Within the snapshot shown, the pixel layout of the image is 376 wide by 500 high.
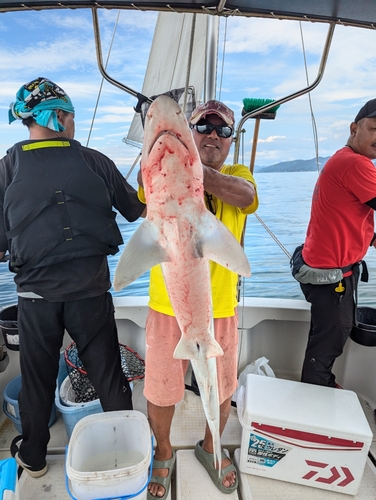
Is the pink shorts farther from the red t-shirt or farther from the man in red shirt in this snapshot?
the red t-shirt

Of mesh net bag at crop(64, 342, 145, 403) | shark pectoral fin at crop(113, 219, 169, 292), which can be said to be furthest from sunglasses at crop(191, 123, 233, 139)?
mesh net bag at crop(64, 342, 145, 403)

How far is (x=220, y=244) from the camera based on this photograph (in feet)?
4.20

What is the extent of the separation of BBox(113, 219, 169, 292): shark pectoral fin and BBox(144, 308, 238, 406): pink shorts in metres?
0.78

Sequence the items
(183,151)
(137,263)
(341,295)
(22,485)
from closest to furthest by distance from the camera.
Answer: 1. (183,151)
2. (137,263)
3. (22,485)
4. (341,295)

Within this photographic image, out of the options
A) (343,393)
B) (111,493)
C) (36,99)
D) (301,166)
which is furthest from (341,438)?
(301,166)

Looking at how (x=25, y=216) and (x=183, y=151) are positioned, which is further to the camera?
(x=25, y=216)

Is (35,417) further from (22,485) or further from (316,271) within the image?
(316,271)

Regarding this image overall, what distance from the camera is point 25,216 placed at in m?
1.96

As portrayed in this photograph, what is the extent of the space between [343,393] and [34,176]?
269 centimetres

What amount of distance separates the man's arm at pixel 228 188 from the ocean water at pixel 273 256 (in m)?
1.37

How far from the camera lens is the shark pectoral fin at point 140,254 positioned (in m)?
1.29

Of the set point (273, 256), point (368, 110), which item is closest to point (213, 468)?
point (368, 110)

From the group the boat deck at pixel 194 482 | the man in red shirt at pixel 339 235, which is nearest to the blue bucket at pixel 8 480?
the boat deck at pixel 194 482

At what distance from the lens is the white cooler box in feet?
7.01
